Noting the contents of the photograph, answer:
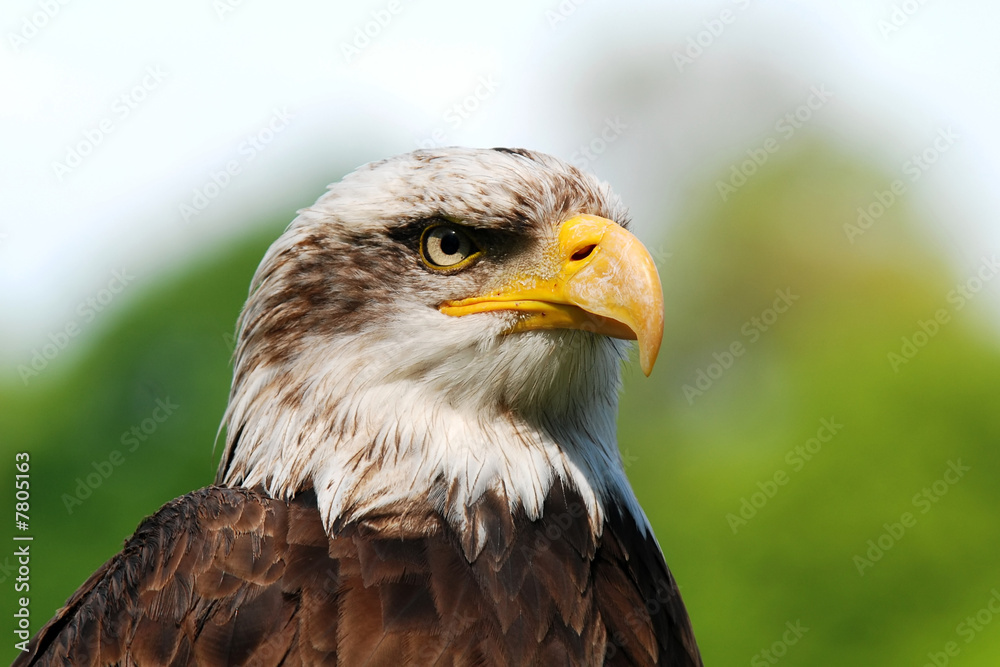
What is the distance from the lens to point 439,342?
349 centimetres

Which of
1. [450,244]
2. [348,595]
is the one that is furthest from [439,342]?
[348,595]

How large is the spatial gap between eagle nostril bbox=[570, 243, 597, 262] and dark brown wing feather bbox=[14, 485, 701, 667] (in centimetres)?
82

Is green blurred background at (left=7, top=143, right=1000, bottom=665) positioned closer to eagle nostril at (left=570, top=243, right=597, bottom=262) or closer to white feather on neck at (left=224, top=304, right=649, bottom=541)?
white feather on neck at (left=224, top=304, right=649, bottom=541)

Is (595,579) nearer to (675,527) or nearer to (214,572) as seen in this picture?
(214,572)

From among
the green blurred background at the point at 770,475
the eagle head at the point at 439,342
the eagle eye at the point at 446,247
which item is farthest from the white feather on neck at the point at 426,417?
the green blurred background at the point at 770,475

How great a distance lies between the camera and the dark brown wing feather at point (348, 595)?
300 centimetres

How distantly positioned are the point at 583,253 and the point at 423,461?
0.91 meters

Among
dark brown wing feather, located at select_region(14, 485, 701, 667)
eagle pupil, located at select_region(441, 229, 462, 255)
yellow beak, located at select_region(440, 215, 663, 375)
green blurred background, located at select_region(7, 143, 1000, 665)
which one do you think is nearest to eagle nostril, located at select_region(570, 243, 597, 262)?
yellow beak, located at select_region(440, 215, 663, 375)

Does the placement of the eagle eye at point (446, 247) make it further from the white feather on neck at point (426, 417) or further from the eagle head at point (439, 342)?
the white feather on neck at point (426, 417)

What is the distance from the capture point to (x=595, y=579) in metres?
3.43

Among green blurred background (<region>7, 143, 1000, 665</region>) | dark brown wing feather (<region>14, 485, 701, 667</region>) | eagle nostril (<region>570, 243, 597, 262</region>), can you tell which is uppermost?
eagle nostril (<region>570, 243, 597, 262</region>)

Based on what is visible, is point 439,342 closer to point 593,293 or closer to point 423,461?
point 423,461

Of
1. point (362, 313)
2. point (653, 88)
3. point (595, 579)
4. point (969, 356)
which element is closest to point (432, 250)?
point (362, 313)

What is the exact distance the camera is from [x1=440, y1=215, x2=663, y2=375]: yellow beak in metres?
3.23
